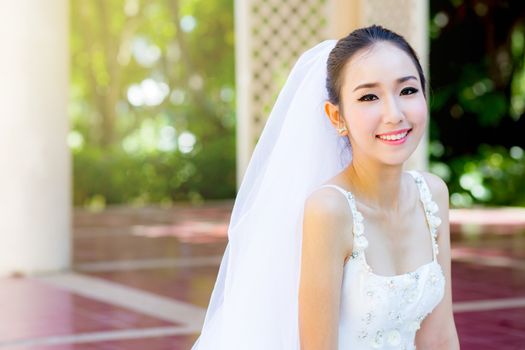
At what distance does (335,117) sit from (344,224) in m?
0.28

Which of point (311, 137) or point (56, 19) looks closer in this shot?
point (311, 137)

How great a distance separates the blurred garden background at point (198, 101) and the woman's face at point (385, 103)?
42.7 ft

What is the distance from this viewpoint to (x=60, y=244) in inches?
332

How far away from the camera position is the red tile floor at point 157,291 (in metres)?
5.78

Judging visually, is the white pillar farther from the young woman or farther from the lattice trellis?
the young woman

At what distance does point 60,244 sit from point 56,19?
1.78 metres

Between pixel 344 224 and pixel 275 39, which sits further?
pixel 275 39

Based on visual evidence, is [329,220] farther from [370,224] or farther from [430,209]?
[430,209]

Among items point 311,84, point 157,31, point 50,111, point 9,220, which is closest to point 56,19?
point 50,111

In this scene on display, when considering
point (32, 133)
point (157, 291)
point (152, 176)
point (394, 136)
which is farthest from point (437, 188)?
point (152, 176)

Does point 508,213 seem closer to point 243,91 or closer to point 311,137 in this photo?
point 243,91

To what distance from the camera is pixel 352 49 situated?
2.38 meters

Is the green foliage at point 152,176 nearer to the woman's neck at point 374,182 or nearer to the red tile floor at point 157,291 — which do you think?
the red tile floor at point 157,291

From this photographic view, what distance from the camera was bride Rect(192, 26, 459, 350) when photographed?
2.31 meters
